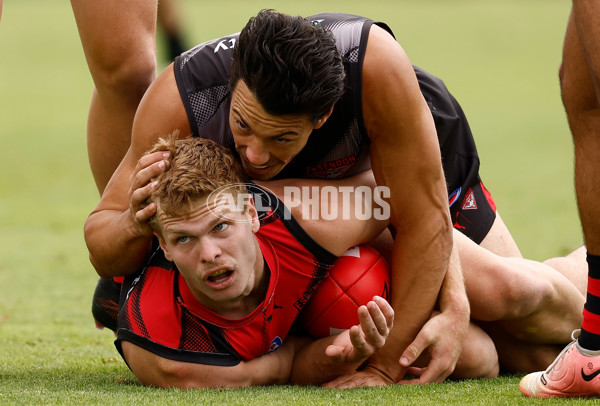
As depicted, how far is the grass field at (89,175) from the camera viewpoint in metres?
4.39

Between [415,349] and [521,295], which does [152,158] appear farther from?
[521,295]

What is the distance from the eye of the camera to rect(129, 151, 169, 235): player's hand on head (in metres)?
4.30

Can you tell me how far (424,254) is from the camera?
4715 mm

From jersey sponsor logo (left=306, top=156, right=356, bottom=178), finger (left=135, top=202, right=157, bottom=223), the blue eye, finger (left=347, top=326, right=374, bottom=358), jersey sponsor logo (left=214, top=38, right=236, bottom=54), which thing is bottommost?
finger (left=347, top=326, right=374, bottom=358)

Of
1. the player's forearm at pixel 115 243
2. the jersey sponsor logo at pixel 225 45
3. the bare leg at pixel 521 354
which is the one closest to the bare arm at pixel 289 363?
the player's forearm at pixel 115 243

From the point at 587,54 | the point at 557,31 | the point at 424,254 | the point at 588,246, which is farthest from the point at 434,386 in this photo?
the point at 557,31

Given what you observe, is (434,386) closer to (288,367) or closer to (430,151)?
(288,367)

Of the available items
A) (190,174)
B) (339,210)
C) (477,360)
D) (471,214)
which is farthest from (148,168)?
(471,214)

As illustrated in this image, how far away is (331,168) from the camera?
501cm

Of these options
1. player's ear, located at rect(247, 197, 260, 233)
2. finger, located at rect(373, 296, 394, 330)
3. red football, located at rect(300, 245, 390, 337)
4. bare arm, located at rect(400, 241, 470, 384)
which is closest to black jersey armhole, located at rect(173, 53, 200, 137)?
player's ear, located at rect(247, 197, 260, 233)

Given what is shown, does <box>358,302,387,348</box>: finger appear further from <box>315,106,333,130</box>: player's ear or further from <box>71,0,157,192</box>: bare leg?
<box>71,0,157,192</box>: bare leg

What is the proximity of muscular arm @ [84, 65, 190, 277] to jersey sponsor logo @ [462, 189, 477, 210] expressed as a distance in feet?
6.64

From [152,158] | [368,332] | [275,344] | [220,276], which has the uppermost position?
Result: [152,158]

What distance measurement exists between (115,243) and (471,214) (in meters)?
2.38
